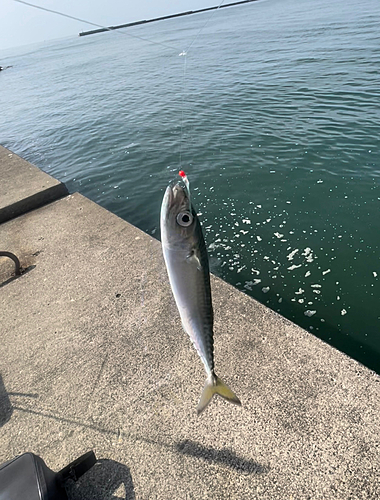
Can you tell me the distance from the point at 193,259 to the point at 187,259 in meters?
0.03

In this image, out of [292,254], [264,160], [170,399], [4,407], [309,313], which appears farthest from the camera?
[264,160]

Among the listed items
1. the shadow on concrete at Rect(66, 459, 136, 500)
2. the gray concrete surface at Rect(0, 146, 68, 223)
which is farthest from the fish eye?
the gray concrete surface at Rect(0, 146, 68, 223)

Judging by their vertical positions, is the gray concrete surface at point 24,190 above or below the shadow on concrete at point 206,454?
above

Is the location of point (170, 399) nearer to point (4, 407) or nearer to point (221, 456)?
point (221, 456)

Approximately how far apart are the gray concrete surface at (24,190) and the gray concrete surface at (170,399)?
2397 millimetres

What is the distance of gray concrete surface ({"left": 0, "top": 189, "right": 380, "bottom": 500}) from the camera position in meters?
2.52

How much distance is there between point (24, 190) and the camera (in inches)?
264

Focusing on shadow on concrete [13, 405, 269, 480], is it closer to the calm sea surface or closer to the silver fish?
the silver fish

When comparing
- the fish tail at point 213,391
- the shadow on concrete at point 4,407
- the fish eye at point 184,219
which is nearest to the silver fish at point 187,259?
the fish eye at point 184,219

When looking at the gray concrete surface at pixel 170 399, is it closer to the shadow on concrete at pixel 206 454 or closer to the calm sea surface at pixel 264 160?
the shadow on concrete at pixel 206 454

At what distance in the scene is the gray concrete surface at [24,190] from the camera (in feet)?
20.6

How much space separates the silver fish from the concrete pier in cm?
126

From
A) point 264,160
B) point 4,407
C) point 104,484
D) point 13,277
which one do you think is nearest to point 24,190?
point 13,277

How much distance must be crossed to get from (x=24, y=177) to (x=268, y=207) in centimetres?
556
